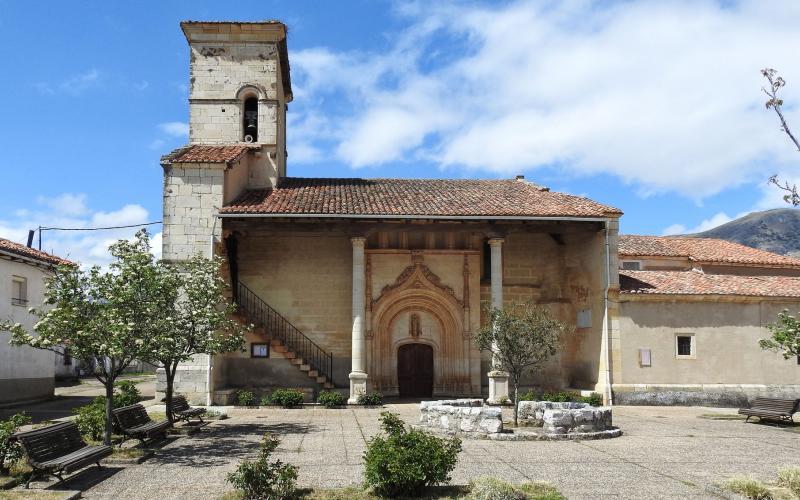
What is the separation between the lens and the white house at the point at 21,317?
2136cm

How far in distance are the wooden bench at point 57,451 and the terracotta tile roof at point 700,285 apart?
51.6 ft

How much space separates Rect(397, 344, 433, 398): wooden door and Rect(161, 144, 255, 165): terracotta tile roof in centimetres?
828

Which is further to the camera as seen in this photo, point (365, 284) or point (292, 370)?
point (365, 284)

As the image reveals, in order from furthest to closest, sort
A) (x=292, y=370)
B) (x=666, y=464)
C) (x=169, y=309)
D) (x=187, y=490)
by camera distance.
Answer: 1. (x=292, y=370)
2. (x=169, y=309)
3. (x=666, y=464)
4. (x=187, y=490)

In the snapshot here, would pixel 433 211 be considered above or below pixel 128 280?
above

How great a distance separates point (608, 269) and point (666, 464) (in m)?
10.9

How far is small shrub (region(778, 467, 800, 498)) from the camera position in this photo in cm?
843

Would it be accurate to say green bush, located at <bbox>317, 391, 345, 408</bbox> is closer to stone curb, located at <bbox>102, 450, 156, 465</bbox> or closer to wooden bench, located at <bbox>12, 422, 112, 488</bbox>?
stone curb, located at <bbox>102, 450, 156, 465</bbox>

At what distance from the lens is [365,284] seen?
2348cm

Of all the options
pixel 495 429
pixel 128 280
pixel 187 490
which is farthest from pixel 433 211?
pixel 187 490

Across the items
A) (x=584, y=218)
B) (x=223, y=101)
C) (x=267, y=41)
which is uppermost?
(x=267, y=41)

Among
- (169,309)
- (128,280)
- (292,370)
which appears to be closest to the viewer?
(128,280)

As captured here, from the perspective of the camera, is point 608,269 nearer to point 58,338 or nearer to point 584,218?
point 584,218

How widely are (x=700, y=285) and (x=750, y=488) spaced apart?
1451 centimetres
